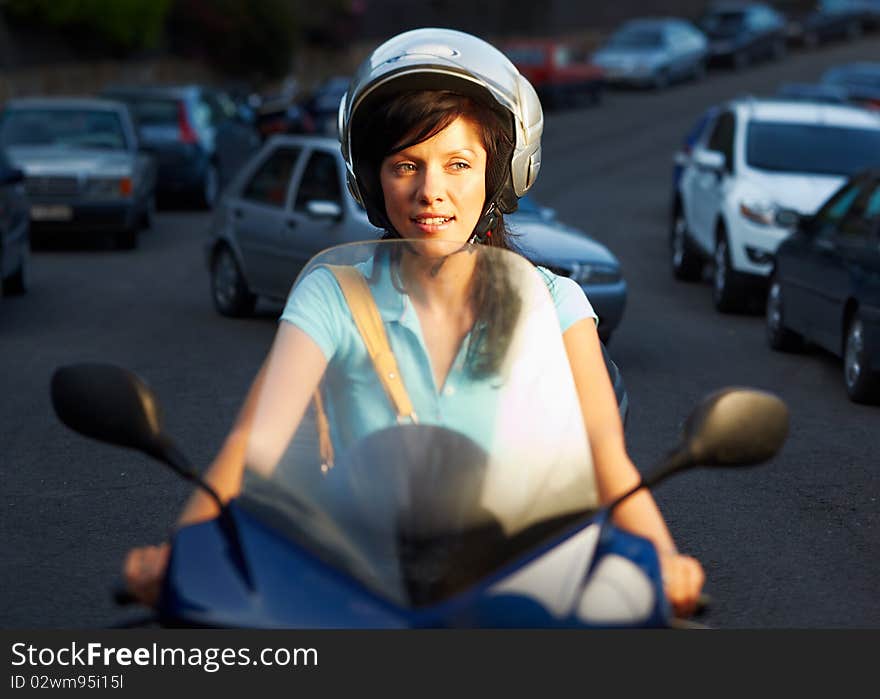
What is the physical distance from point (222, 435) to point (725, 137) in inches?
342

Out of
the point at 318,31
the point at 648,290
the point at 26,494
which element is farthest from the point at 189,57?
the point at 26,494

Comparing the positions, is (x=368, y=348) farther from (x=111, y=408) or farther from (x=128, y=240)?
(x=128, y=240)

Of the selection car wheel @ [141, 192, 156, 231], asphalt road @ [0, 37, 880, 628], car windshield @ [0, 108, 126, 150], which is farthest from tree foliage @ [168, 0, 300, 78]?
asphalt road @ [0, 37, 880, 628]

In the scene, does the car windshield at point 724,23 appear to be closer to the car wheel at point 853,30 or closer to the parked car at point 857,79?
the car wheel at point 853,30

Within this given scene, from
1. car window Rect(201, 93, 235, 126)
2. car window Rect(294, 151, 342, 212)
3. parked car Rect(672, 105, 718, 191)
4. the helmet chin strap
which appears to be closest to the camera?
the helmet chin strap

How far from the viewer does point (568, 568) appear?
8.43 feet

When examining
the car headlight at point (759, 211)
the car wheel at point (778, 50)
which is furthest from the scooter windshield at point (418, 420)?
the car wheel at point (778, 50)

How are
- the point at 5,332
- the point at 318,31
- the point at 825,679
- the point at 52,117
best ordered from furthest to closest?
the point at 318,31 → the point at 52,117 → the point at 5,332 → the point at 825,679

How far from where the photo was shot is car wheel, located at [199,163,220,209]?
80.7 feet

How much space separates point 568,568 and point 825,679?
482mm

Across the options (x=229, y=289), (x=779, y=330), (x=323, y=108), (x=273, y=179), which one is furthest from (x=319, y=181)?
(x=323, y=108)

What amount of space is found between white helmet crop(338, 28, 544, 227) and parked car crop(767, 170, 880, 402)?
6.88m

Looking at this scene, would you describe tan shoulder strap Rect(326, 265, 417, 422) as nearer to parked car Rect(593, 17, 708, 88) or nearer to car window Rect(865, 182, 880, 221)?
car window Rect(865, 182, 880, 221)

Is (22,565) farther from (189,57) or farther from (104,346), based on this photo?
(189,57)
